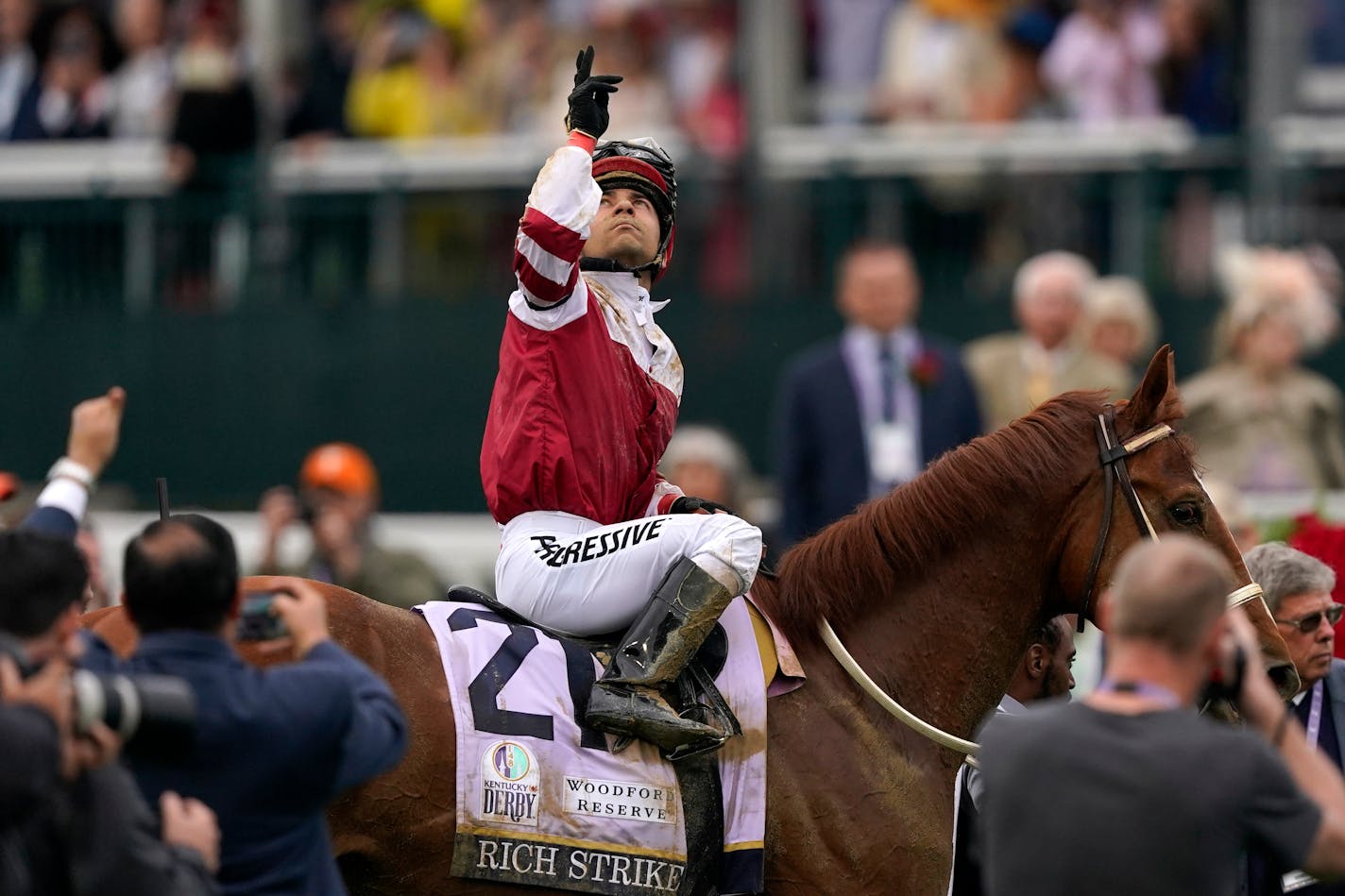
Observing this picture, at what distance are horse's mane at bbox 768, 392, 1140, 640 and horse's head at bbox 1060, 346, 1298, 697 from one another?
0.08 meters

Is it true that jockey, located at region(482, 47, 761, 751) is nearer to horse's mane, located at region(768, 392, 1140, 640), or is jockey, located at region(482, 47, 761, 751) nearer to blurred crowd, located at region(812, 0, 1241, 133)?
horse's mane, located at region(768, 392, 1140, 640)

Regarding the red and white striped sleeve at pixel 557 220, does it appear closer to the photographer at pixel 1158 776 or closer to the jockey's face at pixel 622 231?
the jockey's face at pixel 622 231

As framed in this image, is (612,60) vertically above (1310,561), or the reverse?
(612,60)

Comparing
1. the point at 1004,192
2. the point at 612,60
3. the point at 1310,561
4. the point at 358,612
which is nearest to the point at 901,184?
the point at 1004,192

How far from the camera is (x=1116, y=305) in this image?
974 cm

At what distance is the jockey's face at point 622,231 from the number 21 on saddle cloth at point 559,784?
39.4 inches

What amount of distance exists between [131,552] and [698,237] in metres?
7.87

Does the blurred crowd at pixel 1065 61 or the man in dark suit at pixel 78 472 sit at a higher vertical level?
the blurred crowd at pixel 1065 61

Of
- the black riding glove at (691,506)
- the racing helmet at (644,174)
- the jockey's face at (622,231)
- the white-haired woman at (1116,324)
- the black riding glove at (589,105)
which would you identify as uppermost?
the black riding glove at (589,105)

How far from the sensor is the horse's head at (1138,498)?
5.22 metres

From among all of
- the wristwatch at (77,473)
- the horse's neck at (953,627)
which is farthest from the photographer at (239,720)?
the horse's neck at (953,627)

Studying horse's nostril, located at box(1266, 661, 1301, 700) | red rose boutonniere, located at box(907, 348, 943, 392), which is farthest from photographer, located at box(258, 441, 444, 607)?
horse's nostril, located at box(1266, 661, 1301, 700)

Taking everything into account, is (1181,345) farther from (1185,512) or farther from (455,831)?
(455,831)

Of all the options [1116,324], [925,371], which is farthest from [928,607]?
[1116,324]
